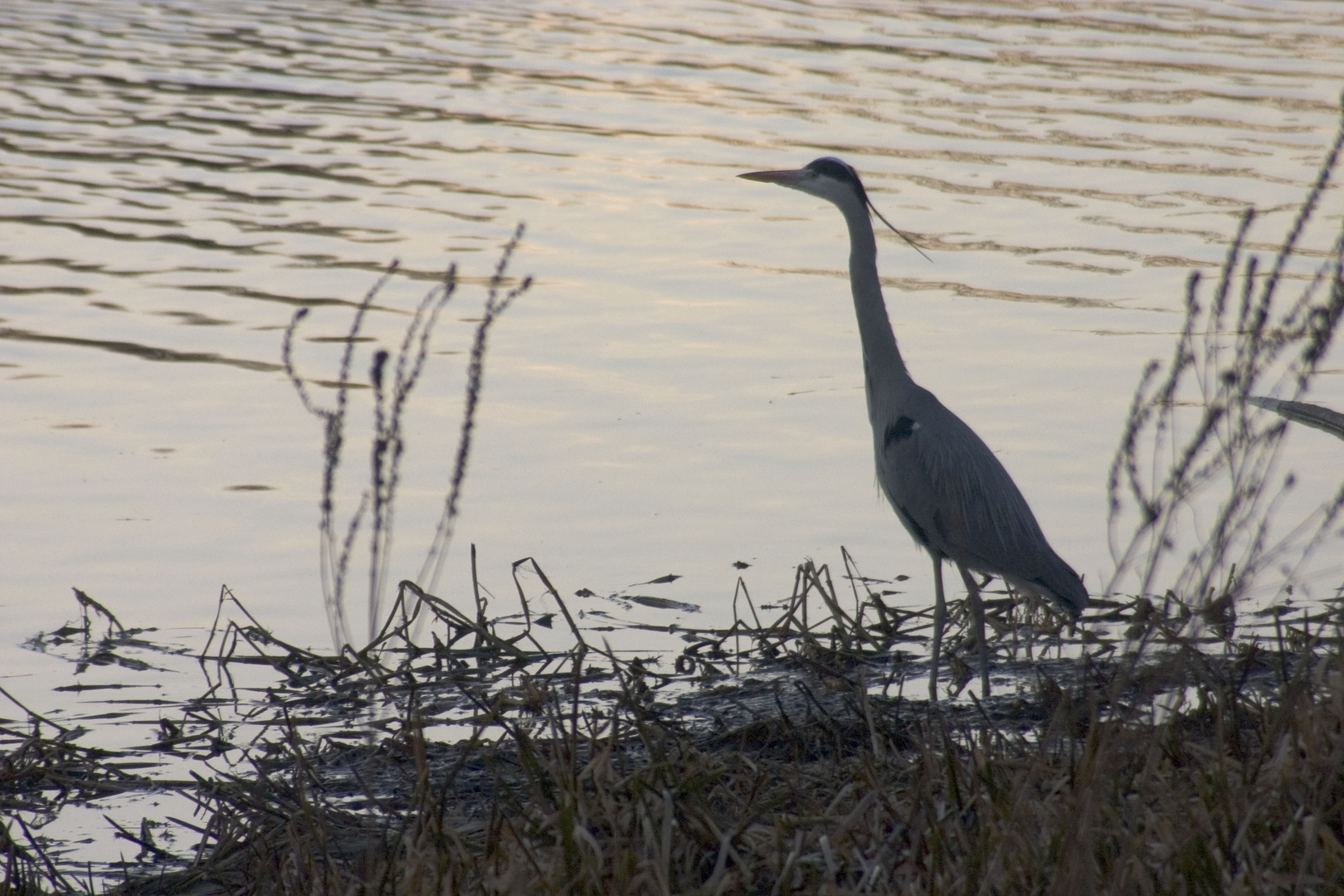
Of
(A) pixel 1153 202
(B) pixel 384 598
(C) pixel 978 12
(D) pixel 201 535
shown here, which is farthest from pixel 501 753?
(C) pixel 978 12

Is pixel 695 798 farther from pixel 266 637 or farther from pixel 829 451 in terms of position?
pixel 829 451

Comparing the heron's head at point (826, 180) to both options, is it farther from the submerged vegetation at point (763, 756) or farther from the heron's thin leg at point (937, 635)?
the submerged vegetation at point (763, 756)

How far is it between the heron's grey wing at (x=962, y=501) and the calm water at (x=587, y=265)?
1.88 ft

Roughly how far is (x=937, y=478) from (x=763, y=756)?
1625mm

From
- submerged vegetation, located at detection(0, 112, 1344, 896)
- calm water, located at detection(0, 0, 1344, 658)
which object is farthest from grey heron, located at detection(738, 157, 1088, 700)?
calm water, located at detection(0, 0, 1344, 658)

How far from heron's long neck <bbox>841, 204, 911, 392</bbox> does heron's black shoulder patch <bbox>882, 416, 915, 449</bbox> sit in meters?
0.15

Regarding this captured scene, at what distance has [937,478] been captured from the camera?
5.39m

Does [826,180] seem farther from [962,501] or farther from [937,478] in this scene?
[962,501]

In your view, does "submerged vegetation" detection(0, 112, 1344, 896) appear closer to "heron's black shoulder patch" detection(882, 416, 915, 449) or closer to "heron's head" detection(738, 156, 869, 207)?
"heron's black shoulder patch" detection(882, 416, 915, 449)

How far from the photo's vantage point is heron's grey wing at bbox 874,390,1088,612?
17.1 feet

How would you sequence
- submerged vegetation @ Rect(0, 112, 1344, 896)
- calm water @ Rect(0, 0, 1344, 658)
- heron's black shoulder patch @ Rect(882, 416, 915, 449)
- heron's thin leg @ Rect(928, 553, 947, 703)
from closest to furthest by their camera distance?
submerged vegetation @ Rect(0, 112, 1344, 896), heron's thin leg @ Rect(928, 553, 947, 703), heron's black shoulder patch @ Rect(882, 416, 915, 449), calm water @ Rect(0, 0, 1344, 658)

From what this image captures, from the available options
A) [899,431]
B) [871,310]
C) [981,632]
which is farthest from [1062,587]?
[871,310]

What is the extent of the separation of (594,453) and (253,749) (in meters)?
2.96

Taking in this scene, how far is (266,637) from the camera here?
491 cm
